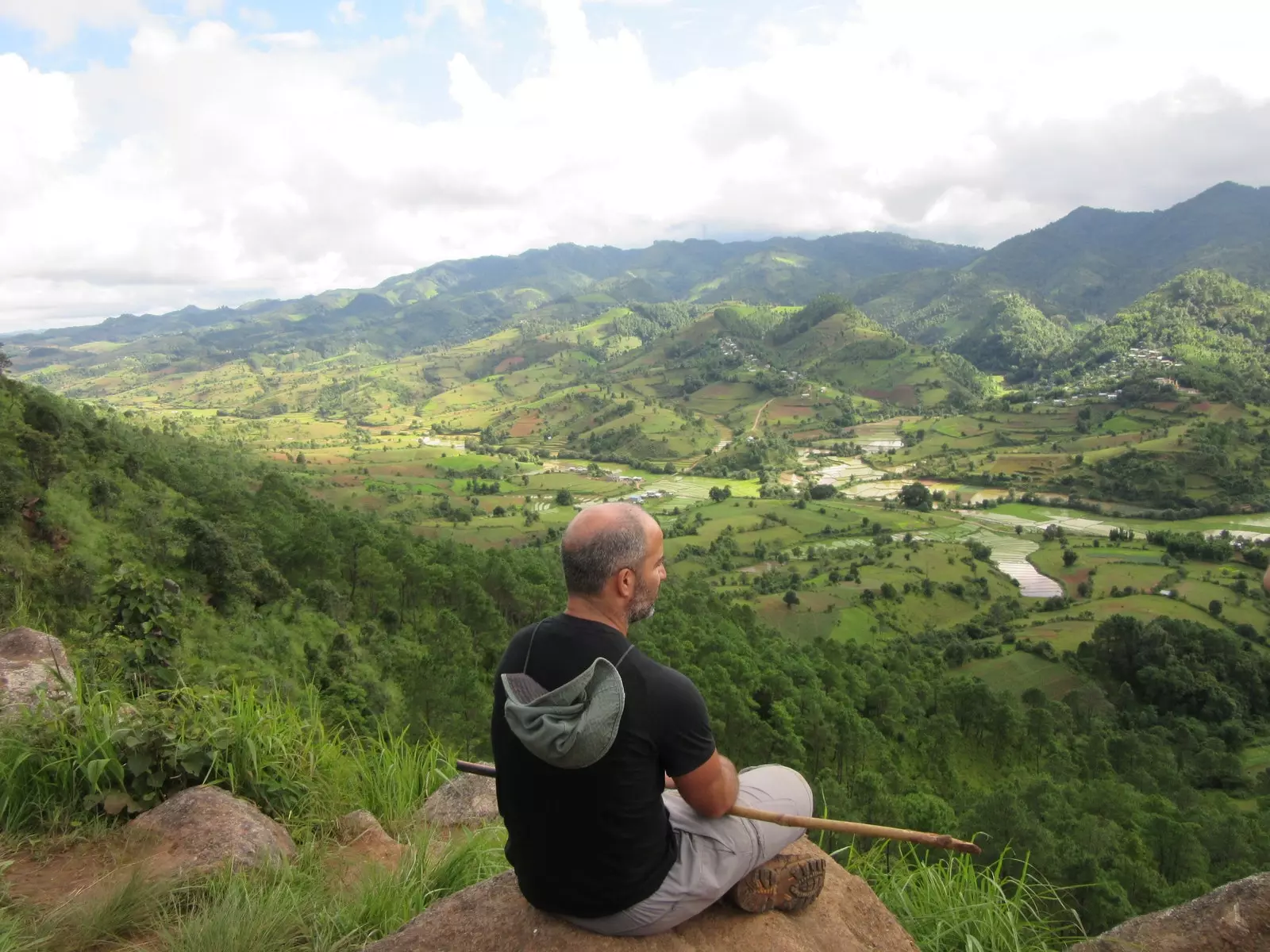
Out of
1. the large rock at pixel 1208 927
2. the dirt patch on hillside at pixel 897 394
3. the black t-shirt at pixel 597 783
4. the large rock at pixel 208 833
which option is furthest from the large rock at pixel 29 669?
the dirt patch on hillside at pixel 897 394

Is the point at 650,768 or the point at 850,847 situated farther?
the point at 850,847

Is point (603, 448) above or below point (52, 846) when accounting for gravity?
below

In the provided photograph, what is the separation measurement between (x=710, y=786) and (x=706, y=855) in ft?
1.30

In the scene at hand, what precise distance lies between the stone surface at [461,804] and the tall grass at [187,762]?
0.17m

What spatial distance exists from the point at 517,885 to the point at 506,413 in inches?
7618

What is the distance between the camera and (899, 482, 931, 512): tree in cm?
10488

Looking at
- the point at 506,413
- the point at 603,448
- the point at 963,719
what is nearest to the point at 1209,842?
the point at 963,719

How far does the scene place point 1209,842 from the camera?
27.5 metres

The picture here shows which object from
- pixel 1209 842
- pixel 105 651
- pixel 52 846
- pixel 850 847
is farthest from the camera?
pixel 1209 842

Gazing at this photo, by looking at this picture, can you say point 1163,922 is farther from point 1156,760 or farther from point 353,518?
point 1156,760

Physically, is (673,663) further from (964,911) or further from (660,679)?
(660,679)

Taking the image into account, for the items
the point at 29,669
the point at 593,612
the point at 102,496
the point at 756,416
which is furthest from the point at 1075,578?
the point at 756,416

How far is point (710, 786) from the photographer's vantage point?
335 centimetres

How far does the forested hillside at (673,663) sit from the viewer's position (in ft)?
58.8
